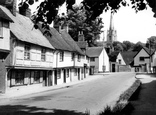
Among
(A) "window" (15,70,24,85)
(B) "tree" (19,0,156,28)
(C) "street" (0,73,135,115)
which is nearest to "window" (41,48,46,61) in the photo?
(A) "window" (15,70,24,85)

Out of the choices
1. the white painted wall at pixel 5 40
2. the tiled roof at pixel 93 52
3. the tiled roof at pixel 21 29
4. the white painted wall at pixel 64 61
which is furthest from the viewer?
the tiled roof at pixel 93 52

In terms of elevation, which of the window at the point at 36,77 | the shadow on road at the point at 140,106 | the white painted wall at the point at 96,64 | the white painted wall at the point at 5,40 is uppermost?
the white painted wall at the point at 5,40

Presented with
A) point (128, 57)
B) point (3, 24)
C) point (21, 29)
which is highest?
point (21, 29)

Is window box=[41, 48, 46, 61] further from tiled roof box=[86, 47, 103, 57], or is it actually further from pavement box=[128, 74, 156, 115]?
tiled roof box=[86, 47, 103, 57]

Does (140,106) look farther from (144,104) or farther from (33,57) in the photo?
(33,57)

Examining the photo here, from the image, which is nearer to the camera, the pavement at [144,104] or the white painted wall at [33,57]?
the pavement at [144,104]

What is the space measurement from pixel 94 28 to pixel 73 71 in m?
28.9

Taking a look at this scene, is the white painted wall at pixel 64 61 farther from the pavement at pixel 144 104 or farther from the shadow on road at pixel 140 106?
the shadow on road at pixel 140 106

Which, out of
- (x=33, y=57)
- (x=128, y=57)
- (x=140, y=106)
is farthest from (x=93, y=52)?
(x=140, y=106)

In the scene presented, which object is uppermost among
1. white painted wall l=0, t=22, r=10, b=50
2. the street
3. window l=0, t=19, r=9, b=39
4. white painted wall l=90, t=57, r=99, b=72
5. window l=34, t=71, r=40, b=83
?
window l=0, t=19, r=9, b=39

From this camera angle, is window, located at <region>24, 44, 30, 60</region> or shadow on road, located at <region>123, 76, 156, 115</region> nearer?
shadow on road, located at <region>123, 76, 156, 115</region>

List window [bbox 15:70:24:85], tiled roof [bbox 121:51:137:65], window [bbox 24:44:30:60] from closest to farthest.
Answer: window [bbox 15:70:24:85], window [bbox 24:44:30:60], tiled roof [bbox 121:51:137:65]

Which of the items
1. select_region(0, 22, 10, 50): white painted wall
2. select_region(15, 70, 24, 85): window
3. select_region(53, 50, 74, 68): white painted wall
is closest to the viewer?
select_region(0, 22, 10, 50): white painted wall

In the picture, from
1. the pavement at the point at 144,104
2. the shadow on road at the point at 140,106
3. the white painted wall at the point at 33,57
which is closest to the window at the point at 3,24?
the white painted wall at the point at 33,57
